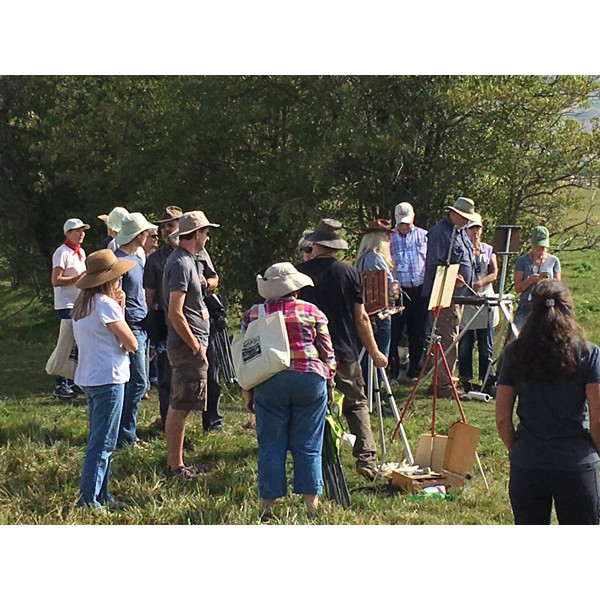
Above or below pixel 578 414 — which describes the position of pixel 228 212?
above

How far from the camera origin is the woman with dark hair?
451 centimetres

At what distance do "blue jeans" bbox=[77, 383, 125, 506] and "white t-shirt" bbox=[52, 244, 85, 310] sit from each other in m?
3.83

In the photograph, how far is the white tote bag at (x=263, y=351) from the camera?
→ 5852mm

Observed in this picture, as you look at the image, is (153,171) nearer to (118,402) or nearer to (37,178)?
(37,178)

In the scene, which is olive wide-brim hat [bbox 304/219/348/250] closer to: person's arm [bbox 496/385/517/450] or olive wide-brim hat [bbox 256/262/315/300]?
olive wide-brim hat [bbox 256/262/315/300]

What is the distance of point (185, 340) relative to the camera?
692cm

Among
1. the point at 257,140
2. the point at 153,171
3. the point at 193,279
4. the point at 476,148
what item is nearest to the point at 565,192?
the point at 476,148

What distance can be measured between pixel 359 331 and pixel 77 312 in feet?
6.53

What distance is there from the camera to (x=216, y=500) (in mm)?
6410

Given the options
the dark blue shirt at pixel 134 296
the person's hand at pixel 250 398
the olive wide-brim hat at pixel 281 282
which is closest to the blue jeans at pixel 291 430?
the person's hand at pixel 250 398

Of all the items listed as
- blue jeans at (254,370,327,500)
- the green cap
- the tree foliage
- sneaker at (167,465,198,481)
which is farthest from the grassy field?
the tree foliage

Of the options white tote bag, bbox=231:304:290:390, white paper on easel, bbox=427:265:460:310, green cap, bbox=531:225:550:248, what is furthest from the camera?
green cap, bbox=531:225:550:248

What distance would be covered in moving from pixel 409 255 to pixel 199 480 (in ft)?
13.9

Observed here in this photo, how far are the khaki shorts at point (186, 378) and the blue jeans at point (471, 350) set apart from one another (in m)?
3.94
